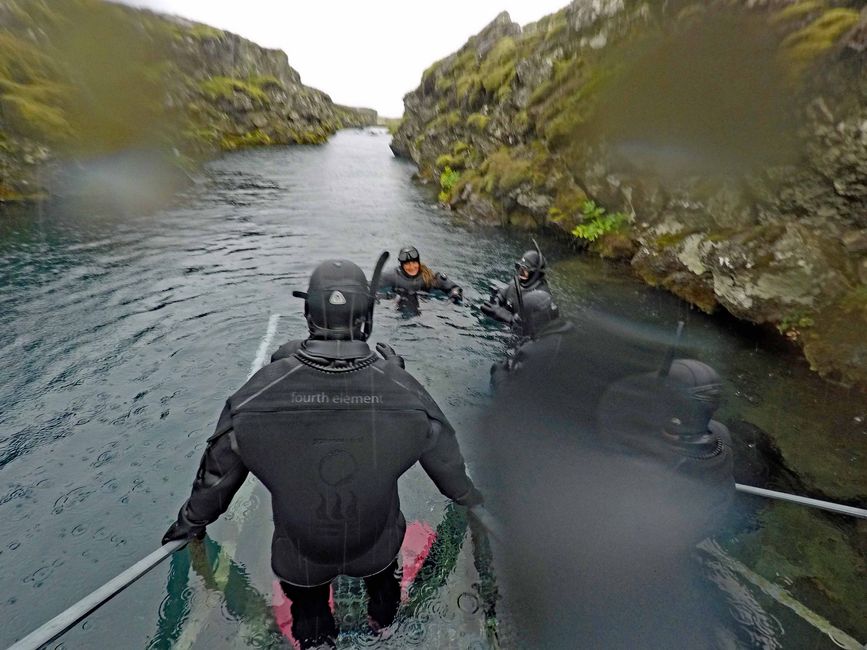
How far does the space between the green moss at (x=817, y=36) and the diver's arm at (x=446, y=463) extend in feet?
40.4

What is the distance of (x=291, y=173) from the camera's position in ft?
122

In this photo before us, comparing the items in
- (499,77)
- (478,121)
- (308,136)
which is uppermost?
(499,77)

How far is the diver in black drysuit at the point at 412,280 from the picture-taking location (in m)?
10.5

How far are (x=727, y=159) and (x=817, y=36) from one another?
2.76 meters

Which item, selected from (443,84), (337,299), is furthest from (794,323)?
(443,84)

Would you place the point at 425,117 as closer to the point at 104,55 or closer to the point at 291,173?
the point at 291,173

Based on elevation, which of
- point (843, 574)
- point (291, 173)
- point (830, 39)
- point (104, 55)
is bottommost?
point (291, 173)

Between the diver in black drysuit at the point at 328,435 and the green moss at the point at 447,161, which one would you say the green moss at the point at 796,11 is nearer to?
the diver in black drysuit at the point at 328,435

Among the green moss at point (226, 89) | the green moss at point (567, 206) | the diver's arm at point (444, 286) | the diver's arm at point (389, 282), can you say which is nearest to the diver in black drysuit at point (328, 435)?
the diver's arm at point (389, 282)

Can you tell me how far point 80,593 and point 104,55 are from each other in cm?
2256

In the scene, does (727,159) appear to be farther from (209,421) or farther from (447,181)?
(447,181)

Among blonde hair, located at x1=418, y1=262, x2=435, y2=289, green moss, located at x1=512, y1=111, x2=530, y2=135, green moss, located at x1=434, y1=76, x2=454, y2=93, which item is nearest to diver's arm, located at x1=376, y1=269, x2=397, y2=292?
blonde hair, located at x1=418, y1=262, x2=435, y2=289

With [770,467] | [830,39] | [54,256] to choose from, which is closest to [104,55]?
[54,256]

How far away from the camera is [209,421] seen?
6.85m
